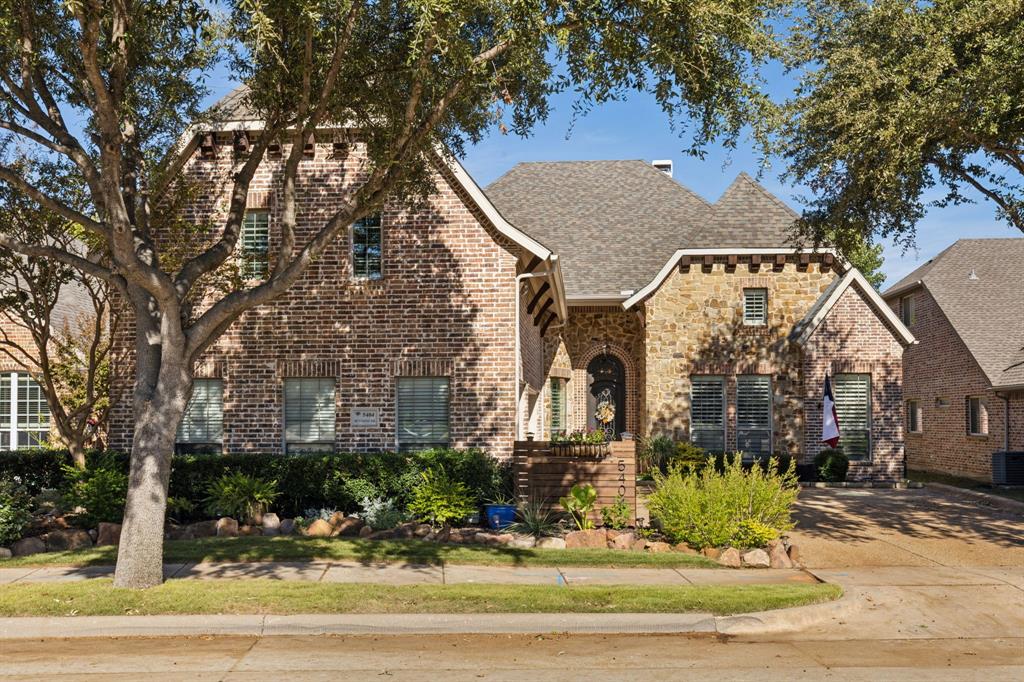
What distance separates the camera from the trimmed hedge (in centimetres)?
1508

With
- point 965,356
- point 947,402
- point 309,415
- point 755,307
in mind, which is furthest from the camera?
point 947,402

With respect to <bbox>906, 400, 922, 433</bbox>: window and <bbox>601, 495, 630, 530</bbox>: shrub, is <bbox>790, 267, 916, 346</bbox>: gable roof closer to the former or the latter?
<bbox>906, 400, 922, 433</bbox>: window

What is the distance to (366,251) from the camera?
16.9 meters

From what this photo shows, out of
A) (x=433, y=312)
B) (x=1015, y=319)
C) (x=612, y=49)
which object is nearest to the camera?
(x=612, y=49)

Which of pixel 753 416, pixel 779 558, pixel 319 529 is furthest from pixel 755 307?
pixel 319 529

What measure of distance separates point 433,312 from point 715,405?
11006 millimetres

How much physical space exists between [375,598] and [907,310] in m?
30.5

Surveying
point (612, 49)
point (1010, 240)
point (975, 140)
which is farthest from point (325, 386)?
point (1010, 240)

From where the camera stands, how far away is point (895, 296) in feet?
117

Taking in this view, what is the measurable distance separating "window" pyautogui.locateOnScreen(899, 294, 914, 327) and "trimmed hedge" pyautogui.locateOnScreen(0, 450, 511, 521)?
970 inches

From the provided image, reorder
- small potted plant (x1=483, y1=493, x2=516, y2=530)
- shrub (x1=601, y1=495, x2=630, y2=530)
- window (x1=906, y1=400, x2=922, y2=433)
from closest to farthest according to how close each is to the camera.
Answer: shrub (x1=601, y1=495, x2=630, y2=530), small potted plant (x1=483, y1=493, x2=516, y2=530), window (x1=906, y1=400, x2=922, y2=433)

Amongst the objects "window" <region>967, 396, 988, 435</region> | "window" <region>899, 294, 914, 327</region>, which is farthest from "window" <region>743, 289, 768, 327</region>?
"window" <region>899, 294, 914, 327</region>

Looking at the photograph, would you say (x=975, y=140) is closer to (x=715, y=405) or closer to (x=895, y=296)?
(x=715, y=405)

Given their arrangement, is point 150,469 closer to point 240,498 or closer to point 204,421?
point 240,498
